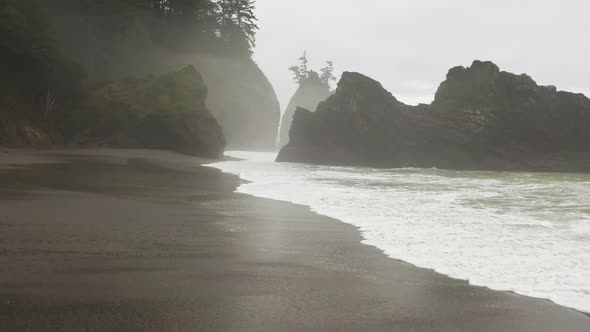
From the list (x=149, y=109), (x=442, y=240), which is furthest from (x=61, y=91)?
(x=442, y=240)

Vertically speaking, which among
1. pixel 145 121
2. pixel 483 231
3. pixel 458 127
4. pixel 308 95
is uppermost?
pixel 308 95

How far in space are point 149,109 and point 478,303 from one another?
25785 mm

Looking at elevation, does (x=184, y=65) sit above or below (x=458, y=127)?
above

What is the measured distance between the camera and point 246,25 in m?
58.7

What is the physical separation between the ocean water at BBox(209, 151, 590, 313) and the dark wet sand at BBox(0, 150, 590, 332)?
33cm

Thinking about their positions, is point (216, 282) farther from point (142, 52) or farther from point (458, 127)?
point (142, 52)

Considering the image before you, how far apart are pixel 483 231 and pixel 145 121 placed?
2366 cm

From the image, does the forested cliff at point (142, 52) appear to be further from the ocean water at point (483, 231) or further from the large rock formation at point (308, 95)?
the large rock formation at point (308, 95)

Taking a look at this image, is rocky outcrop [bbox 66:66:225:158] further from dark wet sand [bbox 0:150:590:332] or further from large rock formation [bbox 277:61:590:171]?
dark wet sand [bbox 0:150:590:332]

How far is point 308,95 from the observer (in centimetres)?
9244

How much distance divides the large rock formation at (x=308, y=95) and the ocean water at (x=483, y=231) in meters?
81.0

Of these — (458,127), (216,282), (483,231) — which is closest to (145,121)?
(458,127)

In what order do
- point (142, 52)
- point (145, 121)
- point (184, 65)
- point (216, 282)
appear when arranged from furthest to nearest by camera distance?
point (184, 65)
point (142, 52)
point (145, 121)
point (216, 282)

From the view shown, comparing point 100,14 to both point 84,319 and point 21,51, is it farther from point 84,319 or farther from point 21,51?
point 84,319
